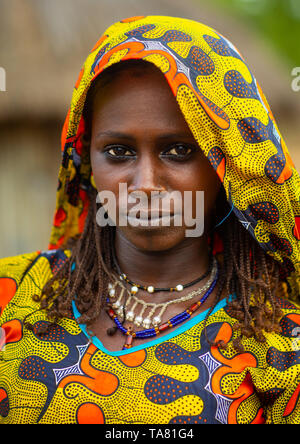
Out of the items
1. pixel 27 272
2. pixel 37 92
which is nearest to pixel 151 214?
pixel 27 272

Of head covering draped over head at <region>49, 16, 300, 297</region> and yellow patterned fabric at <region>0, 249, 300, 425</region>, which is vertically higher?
head covering draped over head at <region>49, 16, 300, 297</region>

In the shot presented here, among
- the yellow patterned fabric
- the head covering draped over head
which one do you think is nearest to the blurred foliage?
the head covering draped over head

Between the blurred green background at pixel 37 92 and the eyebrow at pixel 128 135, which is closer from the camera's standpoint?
the eyebrow at pixel 128 135

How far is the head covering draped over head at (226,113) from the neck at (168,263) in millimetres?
229

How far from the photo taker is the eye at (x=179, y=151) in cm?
141

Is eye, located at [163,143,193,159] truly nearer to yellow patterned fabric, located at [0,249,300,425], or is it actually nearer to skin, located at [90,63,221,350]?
skin, located at [90,63,221,350]

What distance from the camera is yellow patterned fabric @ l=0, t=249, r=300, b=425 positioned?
1.36 metres

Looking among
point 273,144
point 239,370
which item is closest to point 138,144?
point 273,144

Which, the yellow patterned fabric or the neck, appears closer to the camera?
the yellow patterned fabric

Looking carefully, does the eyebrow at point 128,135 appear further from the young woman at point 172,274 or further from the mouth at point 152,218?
the mouth at point 152,218

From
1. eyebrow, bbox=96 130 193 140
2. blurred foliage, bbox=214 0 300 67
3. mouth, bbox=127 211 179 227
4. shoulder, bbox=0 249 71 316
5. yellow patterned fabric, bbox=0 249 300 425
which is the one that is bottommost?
yellow patterned fabric, bbox=0 249 300 425

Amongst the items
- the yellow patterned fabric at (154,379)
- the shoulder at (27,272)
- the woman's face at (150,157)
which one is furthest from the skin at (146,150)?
the shoulder at (27,272)

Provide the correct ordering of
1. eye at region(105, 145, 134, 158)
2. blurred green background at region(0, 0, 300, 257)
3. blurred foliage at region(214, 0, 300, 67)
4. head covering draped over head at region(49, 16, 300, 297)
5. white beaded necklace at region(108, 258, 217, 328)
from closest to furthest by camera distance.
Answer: head covering draped over head at region(49, 16, 300, 297) → eye at region(105, 145, 134, 158) → white beaded necklace at region(108, 258, 217, 328) → blurred green background at region(0, 0, 300, 257) → blurred foliage at region(214, 0, 300, 67)

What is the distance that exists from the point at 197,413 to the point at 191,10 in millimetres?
5719
